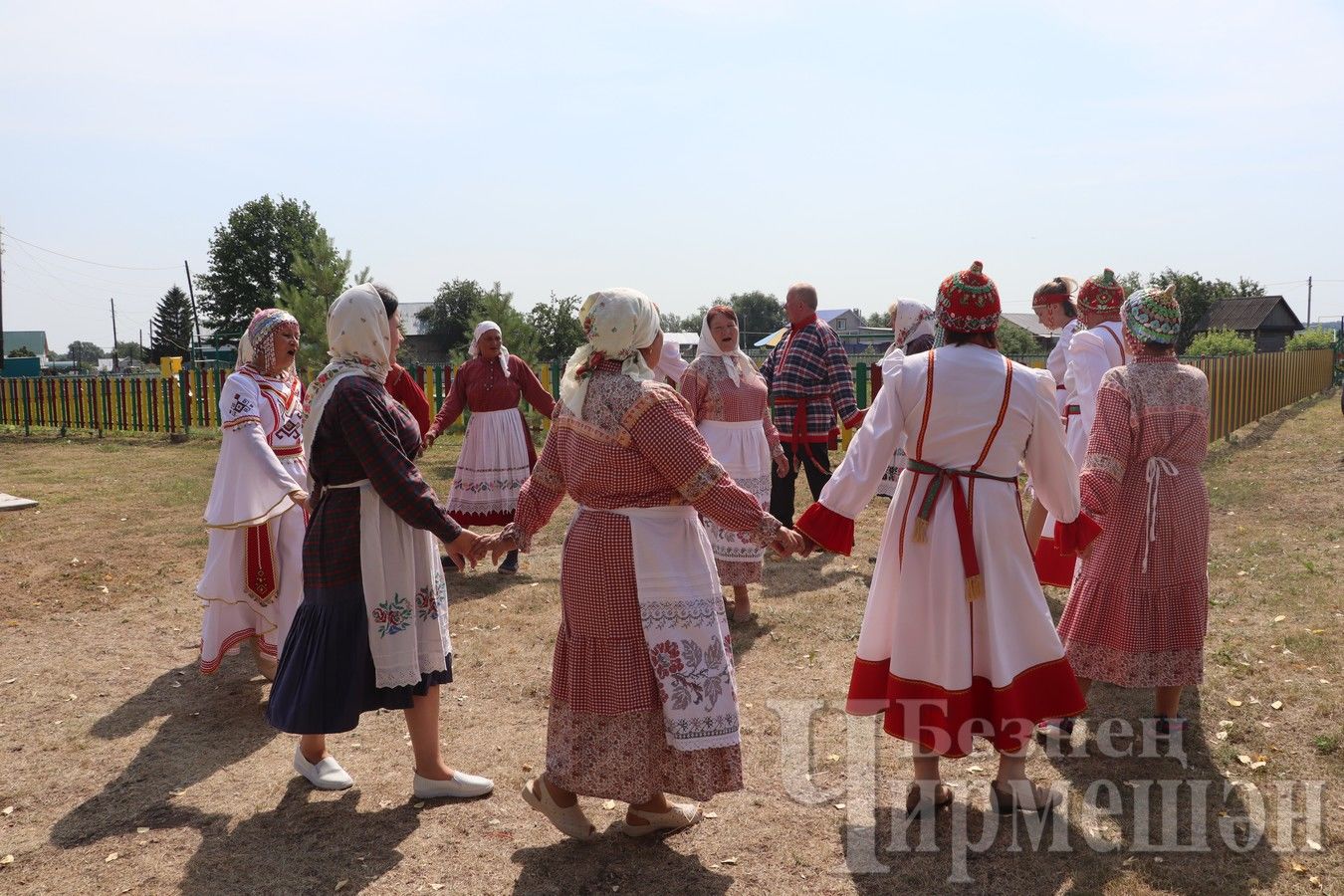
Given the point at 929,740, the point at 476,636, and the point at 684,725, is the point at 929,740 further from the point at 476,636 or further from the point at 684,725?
the point at 476,636

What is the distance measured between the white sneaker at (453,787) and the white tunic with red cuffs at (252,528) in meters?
1.39

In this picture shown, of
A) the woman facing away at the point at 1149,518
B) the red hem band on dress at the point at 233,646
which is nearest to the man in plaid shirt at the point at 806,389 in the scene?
the woman facing away at the point at 1149,518

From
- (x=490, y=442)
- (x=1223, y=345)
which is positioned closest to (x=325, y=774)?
(x=490, y=442)

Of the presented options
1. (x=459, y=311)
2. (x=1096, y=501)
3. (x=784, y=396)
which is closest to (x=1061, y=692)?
(x=1096, y=501)

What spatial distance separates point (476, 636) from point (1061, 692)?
3.90 metres

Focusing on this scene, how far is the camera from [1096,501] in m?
4.20

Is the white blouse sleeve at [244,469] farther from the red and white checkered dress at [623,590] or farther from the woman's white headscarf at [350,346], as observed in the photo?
the red and white checkered dress at [623,590]

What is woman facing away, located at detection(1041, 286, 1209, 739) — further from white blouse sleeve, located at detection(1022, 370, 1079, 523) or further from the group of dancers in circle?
white blouse sleeve, located at detection(1022, 370, 1079, 523)

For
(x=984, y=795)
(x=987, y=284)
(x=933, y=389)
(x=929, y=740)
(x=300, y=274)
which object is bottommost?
(x=984, y=795)

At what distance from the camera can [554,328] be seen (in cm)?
2509

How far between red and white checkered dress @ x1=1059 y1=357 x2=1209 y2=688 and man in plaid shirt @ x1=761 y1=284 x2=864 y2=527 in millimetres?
3149

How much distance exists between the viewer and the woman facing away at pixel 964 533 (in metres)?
3.46

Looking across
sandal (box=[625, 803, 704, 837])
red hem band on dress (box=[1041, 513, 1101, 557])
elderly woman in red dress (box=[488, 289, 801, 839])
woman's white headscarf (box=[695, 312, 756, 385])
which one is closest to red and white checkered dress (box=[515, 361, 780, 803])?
elderly woman in red dress (box=[488, 289, 801, 839])

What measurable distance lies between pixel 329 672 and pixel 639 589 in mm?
1260
